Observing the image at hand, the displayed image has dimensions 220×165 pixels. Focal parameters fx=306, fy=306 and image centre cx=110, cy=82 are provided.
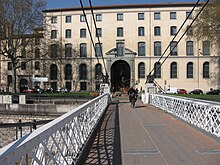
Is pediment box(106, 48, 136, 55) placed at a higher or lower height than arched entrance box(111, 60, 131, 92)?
higher

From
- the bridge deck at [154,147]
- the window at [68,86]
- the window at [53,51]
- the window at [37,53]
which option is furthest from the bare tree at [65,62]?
Result: the bridge deck at [154,147]

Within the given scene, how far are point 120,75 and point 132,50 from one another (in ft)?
22.3

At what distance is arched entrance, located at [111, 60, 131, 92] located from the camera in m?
67.5

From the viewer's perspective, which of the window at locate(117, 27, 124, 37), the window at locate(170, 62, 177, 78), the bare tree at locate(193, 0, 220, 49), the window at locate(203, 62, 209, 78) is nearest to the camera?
the bare tree at locate(193, 0, 220, 49)

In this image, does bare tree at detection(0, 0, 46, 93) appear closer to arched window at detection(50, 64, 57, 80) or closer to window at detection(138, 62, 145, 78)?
arched window at detection(50, 64, 57, 80)

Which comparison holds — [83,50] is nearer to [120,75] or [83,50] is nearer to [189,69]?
[120,75]

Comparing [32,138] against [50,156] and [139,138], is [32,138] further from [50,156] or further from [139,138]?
[139,138]

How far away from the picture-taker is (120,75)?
69000mm

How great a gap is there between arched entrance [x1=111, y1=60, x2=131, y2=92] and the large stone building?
443 millimetres

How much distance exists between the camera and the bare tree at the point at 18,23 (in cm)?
4262

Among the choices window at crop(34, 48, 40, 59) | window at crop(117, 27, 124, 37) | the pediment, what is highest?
window at crop(117, 27, 124, 37)

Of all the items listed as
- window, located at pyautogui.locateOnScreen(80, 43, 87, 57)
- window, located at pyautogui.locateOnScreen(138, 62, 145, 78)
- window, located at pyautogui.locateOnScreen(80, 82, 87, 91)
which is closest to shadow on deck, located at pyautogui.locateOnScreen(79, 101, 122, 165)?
window, located at pyautogui.locateOnScreen(80, 82, 87, 91)

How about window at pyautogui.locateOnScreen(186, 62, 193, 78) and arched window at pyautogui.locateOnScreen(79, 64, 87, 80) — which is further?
arched window at pyautogui.locateOnScreen(79, 64, 87, 80)

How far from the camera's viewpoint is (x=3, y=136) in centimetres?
1762
